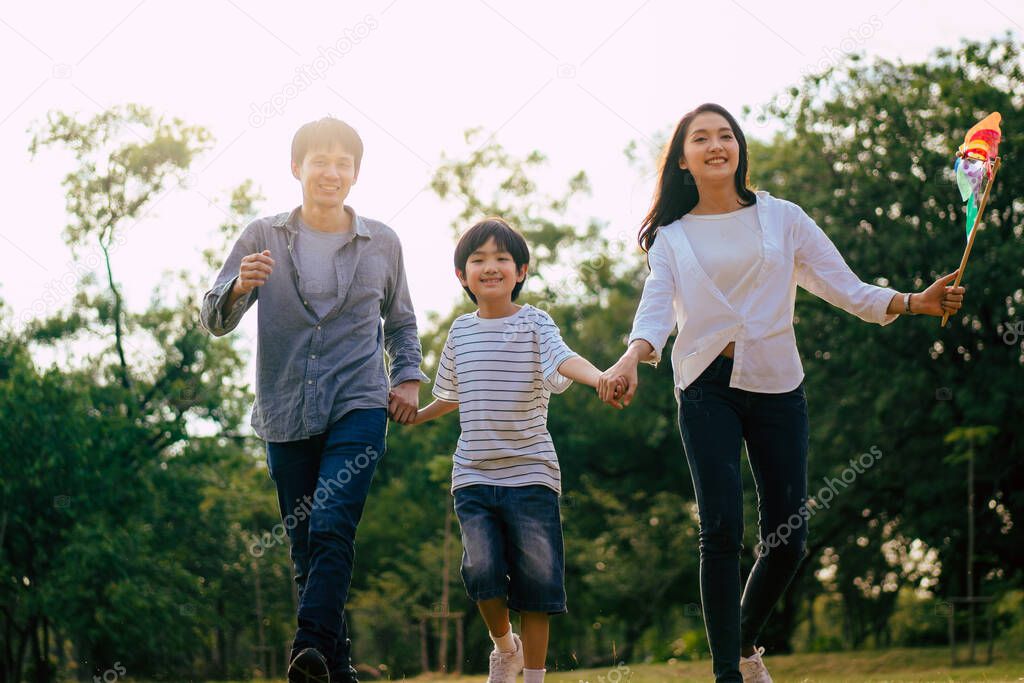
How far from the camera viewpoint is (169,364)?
25.3 meters

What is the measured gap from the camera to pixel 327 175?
→ 453 centimetres

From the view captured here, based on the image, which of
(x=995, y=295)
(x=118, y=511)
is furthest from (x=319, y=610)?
(x=118, y=511)

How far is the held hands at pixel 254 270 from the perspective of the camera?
419 centimetres

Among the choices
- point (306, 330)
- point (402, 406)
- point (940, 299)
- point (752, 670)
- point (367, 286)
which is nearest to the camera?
point (940, 299)

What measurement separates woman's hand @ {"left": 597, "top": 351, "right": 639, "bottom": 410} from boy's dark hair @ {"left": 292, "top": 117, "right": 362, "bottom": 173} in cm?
148

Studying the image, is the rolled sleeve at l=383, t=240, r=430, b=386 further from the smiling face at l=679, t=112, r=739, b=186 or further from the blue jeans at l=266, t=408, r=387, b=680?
the smiling face at l=679, t=112, r=739, b=186

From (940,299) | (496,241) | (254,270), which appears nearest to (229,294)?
(254,270)

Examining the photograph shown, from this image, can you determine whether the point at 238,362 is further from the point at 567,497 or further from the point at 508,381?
the point at 508,381

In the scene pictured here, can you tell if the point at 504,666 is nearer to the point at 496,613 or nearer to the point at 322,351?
the point at 496,613

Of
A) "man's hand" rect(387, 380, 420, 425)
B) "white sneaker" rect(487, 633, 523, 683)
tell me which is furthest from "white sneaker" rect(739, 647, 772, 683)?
"man's hand" rect(387, 380, 420, 425)

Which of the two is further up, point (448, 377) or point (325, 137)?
point (325, 137)

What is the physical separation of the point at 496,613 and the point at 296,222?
1.72 metres

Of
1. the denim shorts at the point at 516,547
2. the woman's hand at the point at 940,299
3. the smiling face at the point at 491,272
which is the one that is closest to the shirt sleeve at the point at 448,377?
the smiling face at the point at 491,272

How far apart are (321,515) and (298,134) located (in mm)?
1527
